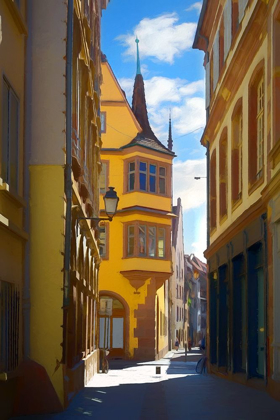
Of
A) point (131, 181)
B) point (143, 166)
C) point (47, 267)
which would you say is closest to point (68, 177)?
point (47, 267)

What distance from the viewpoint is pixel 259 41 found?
18.6 metres

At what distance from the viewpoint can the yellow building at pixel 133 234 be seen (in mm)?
41812

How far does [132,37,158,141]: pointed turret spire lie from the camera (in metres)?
44.8

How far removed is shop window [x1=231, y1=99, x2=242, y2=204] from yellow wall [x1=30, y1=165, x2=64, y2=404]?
30.6 feet

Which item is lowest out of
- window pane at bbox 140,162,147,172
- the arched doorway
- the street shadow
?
the street shadow

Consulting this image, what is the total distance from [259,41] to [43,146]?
6789mm

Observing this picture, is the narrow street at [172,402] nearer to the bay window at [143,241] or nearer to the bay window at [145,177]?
the bay window at [143,241]

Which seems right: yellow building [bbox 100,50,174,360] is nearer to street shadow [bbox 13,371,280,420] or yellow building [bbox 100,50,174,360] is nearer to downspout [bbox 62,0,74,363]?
street shadow [bbox 13,371,280,420]

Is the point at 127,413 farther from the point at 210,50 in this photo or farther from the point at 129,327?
the point at 129,327

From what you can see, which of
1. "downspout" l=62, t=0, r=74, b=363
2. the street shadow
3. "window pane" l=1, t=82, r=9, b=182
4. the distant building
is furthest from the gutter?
the distant building

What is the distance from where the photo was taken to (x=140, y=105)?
153ft

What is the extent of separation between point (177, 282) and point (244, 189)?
55.1 m

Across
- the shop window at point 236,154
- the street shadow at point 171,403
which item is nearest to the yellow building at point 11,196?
the street shadow at point 171,403

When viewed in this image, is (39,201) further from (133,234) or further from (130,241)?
(130,241)
